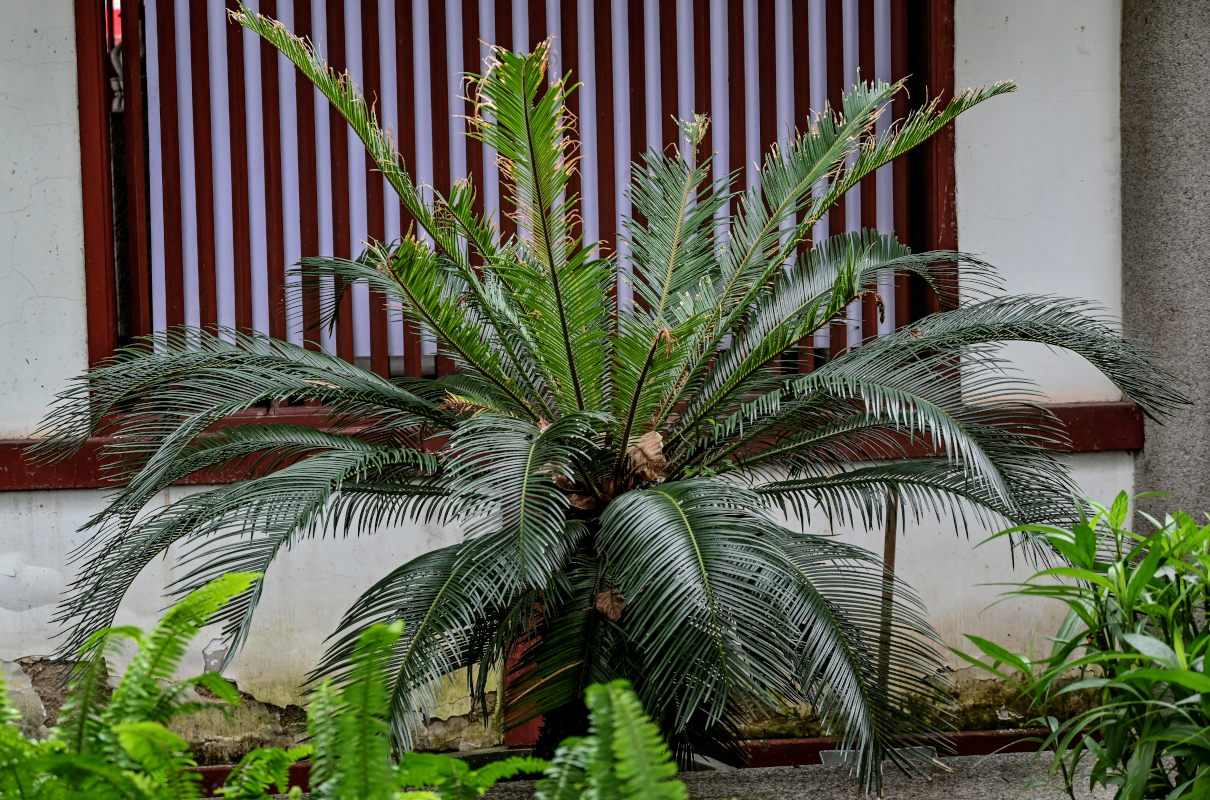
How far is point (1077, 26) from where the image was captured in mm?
4688

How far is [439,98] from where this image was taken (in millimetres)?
4621

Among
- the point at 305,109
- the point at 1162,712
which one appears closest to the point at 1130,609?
the point at 1162,712

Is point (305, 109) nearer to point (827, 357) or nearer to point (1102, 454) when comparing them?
point (827, 357)

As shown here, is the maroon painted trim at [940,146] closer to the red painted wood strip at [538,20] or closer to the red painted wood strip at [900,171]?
the red painted wood strip at [900,171]

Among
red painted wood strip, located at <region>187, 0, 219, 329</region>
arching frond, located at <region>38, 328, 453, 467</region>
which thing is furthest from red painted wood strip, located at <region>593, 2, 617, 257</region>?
arching frond, located at <region>38, 328, 453, 467</region>

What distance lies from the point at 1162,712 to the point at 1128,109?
334 cm

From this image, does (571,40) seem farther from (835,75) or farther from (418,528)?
(418,528)

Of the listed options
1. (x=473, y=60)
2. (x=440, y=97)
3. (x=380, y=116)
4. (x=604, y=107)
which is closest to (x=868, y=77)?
(x=604, y=107)

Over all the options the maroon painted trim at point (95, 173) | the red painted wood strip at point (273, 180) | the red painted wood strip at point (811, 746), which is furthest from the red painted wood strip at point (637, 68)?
the red painted wood strip at point (811, 746)

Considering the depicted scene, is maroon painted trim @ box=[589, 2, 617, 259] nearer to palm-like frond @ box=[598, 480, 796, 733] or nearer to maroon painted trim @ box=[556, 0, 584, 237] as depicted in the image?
maroon painted trim @ box=[556, 0, 584, 237]

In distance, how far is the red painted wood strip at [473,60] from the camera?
15.1 ft

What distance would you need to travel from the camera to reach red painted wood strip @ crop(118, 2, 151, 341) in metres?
4.49

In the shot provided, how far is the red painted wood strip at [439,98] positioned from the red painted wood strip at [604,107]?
2.06 feet

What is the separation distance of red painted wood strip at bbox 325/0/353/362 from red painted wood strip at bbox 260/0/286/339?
21cm
